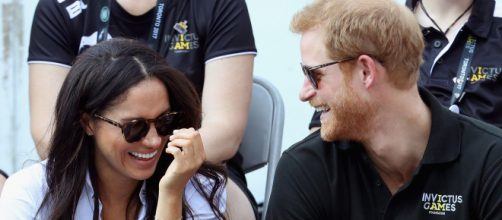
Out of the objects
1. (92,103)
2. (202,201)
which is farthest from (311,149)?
(92,103)

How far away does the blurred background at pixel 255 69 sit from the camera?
470 cm

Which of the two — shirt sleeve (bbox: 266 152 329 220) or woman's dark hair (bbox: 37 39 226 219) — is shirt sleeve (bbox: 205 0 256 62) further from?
shirt sleeve (bbox: 266 152 329 220)

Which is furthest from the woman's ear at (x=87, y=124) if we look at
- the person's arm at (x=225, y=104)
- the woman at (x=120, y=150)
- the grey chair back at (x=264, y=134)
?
the grey chair back at (x=264, y=134)

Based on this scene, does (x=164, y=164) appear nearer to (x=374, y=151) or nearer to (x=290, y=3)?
(x=374, y=151)

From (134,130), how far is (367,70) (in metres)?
0.73

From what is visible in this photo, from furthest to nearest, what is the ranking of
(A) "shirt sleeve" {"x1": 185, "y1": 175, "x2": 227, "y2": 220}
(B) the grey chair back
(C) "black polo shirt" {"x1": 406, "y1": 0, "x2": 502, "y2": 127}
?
1. (B) the grey chair back
2. (C) "black polo shirt" {"x1": 406, "y1": 0, "x2": 502, "y2": 127}
3. (A) "shirt sleeve" {"x1": 185, "y1": 175, "x2": 227, "y2": 220}

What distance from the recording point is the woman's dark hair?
291 cm

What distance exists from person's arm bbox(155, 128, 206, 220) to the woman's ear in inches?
11.4

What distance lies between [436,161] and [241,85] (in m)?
1.04

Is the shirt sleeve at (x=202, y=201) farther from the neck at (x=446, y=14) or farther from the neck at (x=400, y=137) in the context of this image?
the neck at (x=446, y=14)

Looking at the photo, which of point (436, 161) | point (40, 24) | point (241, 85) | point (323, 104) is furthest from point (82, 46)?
point (436, 161)

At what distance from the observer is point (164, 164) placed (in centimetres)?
311

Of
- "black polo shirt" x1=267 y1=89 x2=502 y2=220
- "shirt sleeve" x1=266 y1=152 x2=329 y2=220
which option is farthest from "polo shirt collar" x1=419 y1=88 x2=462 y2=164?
"shirt sleeve" x1=266 y1=152 x2=329 y2=220

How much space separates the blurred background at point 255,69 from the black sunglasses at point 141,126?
1797 mm
